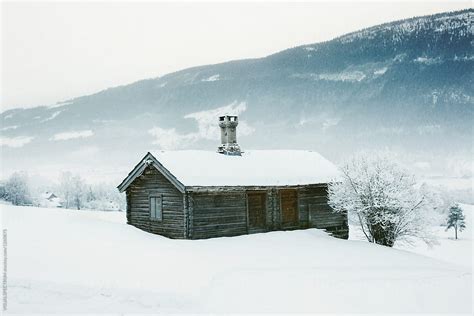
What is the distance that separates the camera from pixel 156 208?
71.3 feet

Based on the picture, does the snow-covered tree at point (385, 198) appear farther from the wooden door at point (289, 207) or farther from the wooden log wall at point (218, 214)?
the wooden log wall at point (218, 214)

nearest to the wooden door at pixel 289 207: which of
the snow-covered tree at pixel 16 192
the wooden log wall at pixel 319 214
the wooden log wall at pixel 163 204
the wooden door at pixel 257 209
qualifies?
the wooden log wall at pixel 319 214

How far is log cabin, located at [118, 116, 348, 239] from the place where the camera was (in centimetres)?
2022

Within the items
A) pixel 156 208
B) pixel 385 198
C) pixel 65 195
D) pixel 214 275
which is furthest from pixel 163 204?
pixel 65 195

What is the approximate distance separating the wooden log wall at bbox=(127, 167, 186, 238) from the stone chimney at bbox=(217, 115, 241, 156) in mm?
4768

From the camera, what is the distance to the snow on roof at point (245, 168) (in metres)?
20.6

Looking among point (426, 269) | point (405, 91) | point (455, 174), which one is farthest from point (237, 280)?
point (405, 91)

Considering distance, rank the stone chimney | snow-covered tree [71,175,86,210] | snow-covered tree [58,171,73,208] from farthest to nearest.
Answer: snow-covered tree [58,171,73,208] < snow-covered tree [71,175,86,210] < the stone chimney

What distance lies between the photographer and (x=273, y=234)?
21609 mm

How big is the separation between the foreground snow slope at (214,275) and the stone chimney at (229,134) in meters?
6.07

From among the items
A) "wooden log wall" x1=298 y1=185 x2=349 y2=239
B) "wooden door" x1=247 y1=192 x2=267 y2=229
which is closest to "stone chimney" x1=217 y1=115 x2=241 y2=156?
"wooden door" x1=247 y1=192 x2=267 y2=229

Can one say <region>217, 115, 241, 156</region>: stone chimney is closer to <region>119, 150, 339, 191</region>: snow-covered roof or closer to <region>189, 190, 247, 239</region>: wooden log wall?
<region>119, 150, 339, 191</region>: snow-covered roof

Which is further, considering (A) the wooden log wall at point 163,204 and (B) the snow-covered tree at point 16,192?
(B) the snow-covered tree at point 16,192

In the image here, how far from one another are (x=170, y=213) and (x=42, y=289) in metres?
8.82
